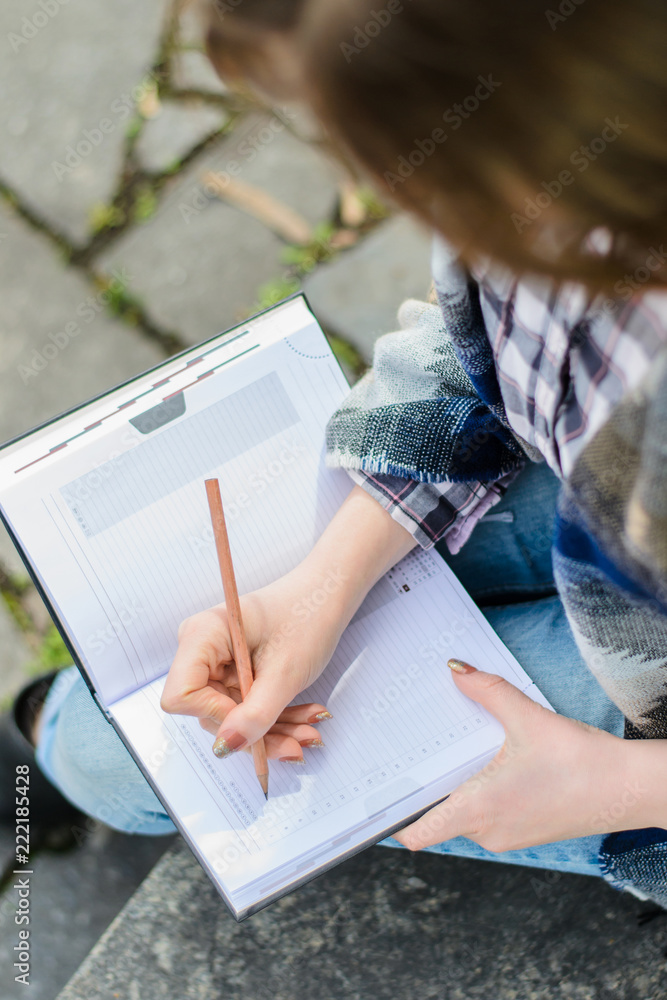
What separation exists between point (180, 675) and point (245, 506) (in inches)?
9.6

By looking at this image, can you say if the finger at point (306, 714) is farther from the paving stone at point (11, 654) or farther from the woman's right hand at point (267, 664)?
the paving stone at point (11, 654)

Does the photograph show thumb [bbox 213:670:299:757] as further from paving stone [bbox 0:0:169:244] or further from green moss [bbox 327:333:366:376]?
paving stone [bbox 0:0:169:244]

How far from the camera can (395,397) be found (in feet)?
3.18

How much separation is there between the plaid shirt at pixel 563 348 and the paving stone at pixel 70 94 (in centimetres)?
139

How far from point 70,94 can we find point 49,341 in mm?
680

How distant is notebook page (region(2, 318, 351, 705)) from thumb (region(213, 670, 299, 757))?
0.16 metres

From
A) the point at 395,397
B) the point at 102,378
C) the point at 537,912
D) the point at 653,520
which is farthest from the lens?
the point at 102,378

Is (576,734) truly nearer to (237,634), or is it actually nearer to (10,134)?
(237,634)

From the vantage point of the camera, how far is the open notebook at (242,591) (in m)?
0.89

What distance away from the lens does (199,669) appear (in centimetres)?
86

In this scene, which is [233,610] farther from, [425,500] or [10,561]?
[10,561]

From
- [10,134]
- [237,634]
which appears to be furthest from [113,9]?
[237,634]

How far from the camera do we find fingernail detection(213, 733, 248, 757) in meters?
0.84

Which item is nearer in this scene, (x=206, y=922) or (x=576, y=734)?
(x=576, y=734)
